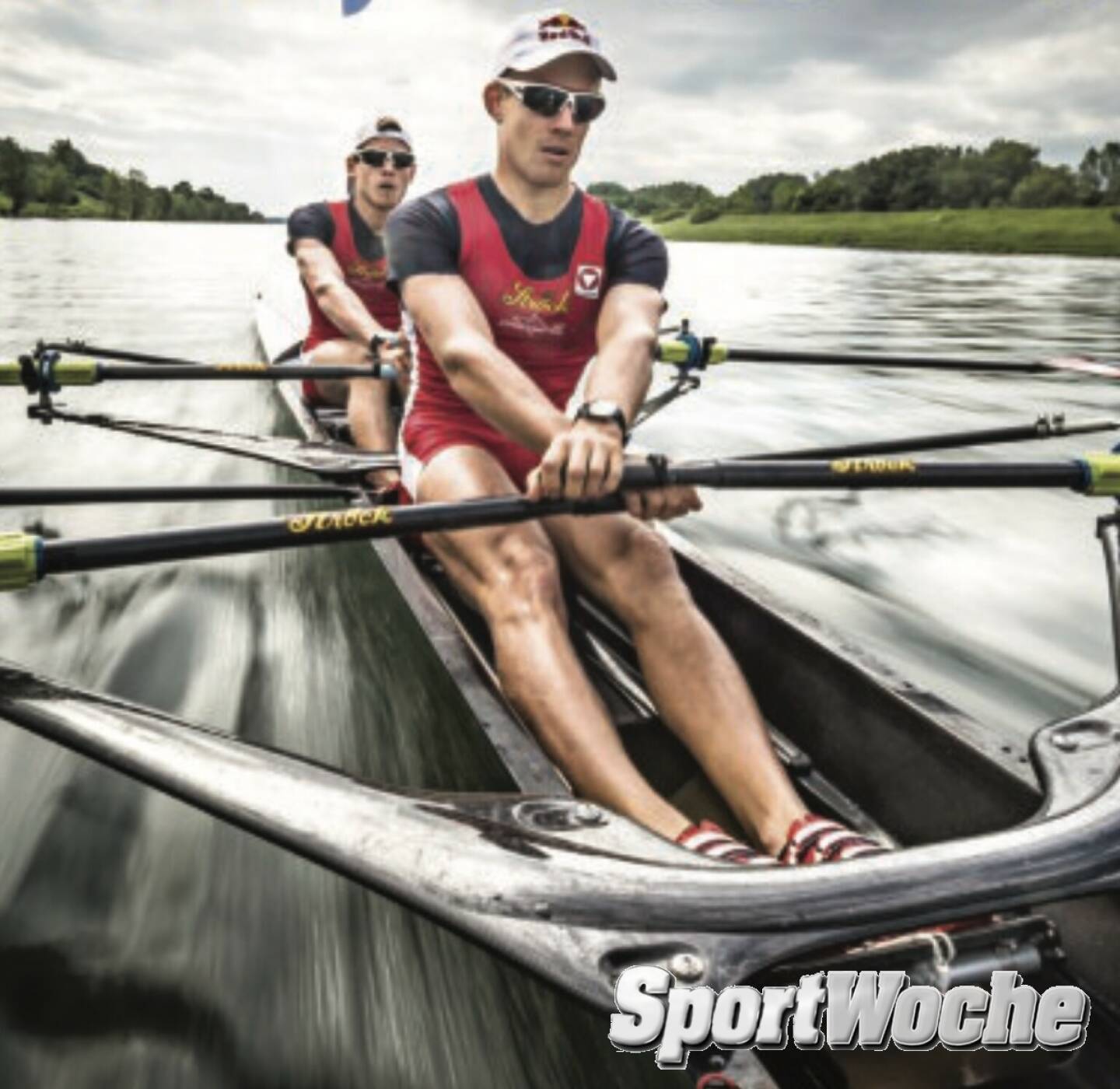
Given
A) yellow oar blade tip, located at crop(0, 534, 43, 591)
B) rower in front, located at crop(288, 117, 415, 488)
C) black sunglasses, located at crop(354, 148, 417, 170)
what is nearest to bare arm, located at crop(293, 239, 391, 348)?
rower in front, located at crop(288, 117, 415, 488)

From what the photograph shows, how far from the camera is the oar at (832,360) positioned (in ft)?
18.9

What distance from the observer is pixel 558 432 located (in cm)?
278

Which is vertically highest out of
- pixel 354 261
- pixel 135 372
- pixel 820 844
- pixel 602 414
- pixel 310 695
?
pixel 354 261

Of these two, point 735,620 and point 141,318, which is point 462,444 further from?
point 141,318

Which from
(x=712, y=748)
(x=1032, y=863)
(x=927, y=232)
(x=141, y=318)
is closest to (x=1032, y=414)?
(x=712, y=748)

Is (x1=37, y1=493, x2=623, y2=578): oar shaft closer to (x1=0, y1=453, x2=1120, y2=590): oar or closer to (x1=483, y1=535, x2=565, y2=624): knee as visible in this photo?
(x1=0, y1=453, x2=1120, y2=590): oar

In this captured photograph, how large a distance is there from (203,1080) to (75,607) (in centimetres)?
313

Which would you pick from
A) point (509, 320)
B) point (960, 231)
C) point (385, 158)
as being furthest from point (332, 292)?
point (960, 231)

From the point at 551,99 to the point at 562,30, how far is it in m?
0.25

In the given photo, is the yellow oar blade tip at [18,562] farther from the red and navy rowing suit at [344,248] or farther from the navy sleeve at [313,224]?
the navy sleeve at [313,224]

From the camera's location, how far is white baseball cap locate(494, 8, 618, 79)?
308 centimetres

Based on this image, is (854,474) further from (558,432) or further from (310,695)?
(310,695)

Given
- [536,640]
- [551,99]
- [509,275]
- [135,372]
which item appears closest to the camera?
[536,640]

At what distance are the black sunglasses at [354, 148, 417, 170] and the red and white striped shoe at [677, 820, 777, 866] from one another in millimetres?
6055
